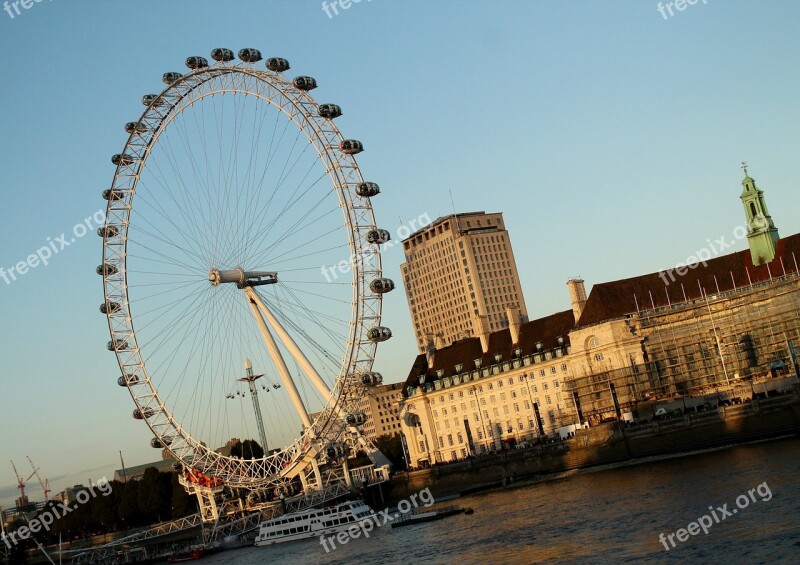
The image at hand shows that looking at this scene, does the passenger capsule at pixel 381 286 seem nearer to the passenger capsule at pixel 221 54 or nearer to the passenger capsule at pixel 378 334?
the passenger capsule at pixel 378 334

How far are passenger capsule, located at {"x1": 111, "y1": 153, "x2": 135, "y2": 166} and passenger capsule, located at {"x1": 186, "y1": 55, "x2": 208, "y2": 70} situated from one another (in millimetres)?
10561

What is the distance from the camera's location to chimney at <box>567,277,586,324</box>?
103 m

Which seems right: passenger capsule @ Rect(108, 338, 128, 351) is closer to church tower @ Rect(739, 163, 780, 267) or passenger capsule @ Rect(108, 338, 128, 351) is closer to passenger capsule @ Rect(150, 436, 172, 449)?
passenger capsule @ Rect(150, 436, 172, 449)

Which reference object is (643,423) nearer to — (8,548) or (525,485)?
(525,485)

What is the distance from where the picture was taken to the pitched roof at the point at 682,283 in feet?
295

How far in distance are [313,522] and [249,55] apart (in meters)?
34.7

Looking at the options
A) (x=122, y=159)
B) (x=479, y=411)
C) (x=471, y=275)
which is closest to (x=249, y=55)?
(x=122, y=159)

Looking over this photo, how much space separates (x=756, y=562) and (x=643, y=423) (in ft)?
A: 144

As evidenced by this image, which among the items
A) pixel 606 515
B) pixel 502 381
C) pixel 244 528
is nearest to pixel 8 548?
pixel 244 528

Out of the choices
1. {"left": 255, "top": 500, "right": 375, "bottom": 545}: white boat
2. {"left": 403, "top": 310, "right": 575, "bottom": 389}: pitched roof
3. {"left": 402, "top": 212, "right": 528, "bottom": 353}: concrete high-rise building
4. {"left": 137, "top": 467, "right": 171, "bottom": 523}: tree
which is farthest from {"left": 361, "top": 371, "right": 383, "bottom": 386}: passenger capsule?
{"left": 402, "top": 212, "right": 528, "bottom": 353}: concrete high-rise building

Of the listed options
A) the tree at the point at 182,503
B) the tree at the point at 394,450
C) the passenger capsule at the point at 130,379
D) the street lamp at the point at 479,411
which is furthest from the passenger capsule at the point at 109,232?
the tree at the point at 394,450

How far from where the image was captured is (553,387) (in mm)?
102688

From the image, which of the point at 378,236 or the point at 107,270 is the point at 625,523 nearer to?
the point at 378,236

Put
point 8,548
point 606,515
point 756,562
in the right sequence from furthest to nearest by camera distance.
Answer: point 8,548, point 606,515, point 756,562
